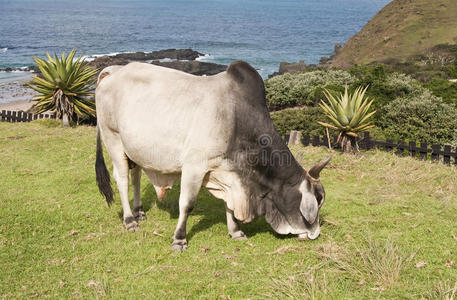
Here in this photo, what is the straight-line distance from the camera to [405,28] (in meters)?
53.8

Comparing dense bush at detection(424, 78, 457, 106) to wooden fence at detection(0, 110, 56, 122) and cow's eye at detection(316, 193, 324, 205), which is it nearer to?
cow's eye at detection(316, 193, 324, 205)

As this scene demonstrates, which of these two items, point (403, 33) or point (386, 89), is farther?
point (403, 33)

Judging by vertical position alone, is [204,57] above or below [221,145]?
below

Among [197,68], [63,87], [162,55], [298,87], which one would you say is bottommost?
[162,55]

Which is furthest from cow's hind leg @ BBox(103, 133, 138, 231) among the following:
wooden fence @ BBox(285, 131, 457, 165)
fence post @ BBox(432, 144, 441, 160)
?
fence post @ BBox(432, 144, 441, 160)

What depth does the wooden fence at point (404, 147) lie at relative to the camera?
33.4 feet

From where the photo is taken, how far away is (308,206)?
18.6ft

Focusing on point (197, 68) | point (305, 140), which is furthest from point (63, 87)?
point (197, 68)

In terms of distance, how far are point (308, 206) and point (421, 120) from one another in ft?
32.0

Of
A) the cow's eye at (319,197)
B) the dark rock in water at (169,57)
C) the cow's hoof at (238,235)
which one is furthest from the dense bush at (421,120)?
the dark rock in water at (169,57)

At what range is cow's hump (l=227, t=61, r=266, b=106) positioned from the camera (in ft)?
18.7

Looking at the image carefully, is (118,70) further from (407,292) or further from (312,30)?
(312,30)

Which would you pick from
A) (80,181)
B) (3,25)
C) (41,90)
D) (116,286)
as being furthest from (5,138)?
(3,25)

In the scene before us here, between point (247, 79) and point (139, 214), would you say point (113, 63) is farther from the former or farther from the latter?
point (247, 79)
